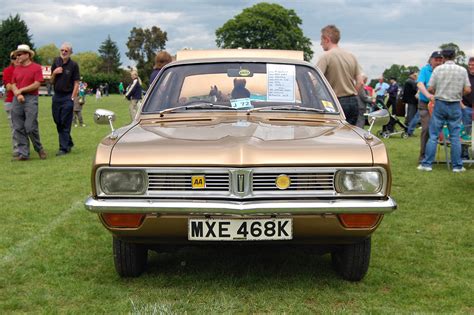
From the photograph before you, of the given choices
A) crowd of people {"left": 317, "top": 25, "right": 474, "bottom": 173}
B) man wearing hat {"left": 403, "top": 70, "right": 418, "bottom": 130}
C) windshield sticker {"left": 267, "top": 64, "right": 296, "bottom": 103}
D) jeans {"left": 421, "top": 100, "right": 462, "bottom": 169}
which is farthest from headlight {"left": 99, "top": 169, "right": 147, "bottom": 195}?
man wearing hat {"left": 403, "top": 70, "right": 418, "bottom": 130}

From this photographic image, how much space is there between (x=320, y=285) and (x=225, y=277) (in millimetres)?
658

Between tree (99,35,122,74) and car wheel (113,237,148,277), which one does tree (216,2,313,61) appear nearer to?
tree (99,35,122,74)

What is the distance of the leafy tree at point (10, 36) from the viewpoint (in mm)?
100875

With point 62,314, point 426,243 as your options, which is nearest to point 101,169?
point 62,314

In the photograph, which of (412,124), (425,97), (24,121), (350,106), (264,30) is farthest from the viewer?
(264,30)

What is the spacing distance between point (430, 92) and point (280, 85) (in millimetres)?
5297

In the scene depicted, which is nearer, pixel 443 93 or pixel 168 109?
pixel 168 109

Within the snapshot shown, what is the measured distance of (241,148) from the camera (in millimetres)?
3762

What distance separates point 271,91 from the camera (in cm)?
505

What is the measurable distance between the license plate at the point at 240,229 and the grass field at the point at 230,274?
42cm

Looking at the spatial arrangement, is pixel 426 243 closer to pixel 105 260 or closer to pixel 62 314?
pixel 105 260

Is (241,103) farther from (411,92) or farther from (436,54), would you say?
(411,92)

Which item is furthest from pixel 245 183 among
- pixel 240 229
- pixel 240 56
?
pixel 240 56

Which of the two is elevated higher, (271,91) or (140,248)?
(271,91)
